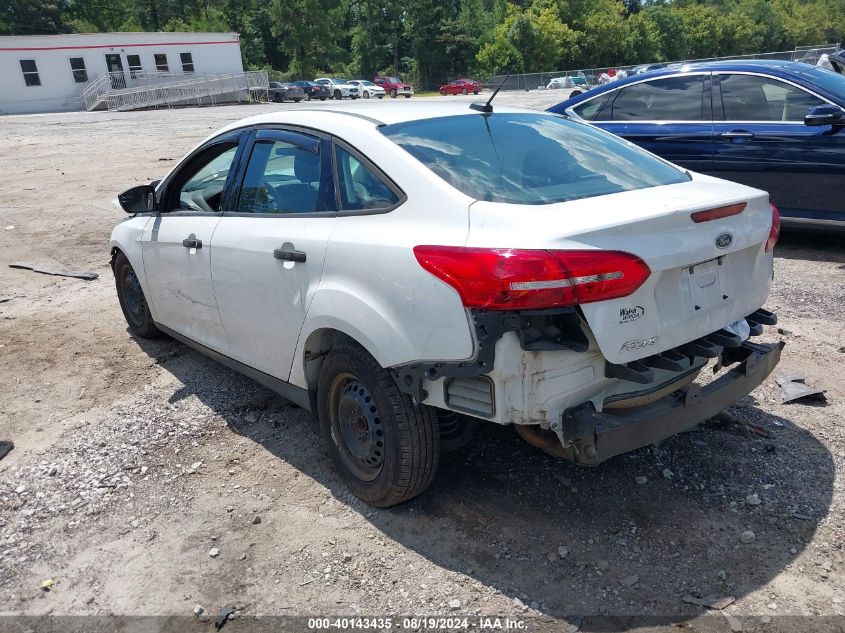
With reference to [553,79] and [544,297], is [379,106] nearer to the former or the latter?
[544,297]

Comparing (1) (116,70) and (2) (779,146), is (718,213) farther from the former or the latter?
(1) (116,70)

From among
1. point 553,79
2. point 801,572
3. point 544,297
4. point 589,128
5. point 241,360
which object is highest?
point 589,128

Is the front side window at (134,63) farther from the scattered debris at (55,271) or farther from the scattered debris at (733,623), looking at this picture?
the scattered debris at (733,623)

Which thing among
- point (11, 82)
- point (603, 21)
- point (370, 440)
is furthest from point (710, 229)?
point (603, 21)

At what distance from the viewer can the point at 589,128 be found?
155 inches

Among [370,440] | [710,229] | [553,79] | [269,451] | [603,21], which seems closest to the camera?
[710,229]

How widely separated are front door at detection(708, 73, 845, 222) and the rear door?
129mm

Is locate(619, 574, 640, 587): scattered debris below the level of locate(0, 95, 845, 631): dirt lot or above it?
above

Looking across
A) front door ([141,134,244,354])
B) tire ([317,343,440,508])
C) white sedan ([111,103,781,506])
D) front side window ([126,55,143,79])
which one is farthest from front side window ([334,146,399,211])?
front side window ([126,55,143,79])

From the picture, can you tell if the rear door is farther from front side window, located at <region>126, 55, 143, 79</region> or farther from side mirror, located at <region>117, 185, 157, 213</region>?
front side window, located at <region>126, 55, 143, 79</region>

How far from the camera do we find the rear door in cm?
699

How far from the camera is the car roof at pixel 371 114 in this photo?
3416 millimetres

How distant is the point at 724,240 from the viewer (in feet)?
9.50

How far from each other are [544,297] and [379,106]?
1.84 meters
